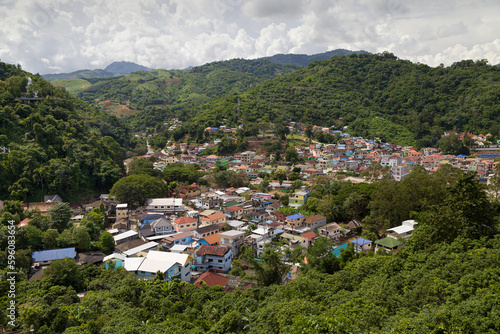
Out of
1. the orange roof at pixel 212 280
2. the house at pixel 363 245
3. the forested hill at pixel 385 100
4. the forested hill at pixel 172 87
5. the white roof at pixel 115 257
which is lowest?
the orange roof at pixel 212 280

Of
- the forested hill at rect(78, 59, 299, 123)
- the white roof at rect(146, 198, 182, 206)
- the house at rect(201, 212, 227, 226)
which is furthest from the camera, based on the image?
the forested hill at rect(78, 59, 299, 123)

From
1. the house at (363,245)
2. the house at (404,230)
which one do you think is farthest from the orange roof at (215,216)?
the house at (404,230)

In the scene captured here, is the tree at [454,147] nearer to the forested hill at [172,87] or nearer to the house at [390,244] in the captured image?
the house at [390,244]

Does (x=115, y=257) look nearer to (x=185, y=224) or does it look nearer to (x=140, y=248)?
(x=140, y=248)

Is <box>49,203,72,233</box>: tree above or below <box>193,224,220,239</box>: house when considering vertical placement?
above

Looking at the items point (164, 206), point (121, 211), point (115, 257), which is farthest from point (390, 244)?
point (121, 211)

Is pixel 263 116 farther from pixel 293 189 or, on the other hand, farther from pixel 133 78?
pixel 133 78

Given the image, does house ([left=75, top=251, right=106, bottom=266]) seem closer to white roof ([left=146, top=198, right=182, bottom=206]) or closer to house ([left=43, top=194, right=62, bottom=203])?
white roof ([left=146, top=198, right=182, bottom=206])

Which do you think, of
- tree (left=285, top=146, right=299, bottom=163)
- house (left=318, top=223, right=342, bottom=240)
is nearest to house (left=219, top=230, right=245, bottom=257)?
house (left=318, top=223, right=342, bottom=240)
